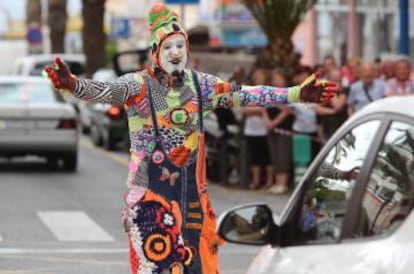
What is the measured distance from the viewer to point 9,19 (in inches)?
3748

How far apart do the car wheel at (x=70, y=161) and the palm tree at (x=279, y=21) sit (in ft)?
10.9

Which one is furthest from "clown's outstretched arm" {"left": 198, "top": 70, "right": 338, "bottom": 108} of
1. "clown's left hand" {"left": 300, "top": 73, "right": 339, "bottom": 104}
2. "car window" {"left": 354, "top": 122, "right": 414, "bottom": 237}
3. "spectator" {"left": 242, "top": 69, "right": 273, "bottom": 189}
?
"spectator" {"left": 242, "top": 69, "right": 273, "bottom": 189}

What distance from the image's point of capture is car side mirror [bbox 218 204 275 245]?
191 inches

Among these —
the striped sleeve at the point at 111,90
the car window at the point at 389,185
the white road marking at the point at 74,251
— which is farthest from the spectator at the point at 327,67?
the car window at the point at 389,185

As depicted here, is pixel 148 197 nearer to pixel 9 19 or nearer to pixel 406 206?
pixel 406 206

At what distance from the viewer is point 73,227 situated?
14.2m

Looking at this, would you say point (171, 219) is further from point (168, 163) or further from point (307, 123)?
point (307, 123)

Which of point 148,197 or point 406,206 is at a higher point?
point 406,206

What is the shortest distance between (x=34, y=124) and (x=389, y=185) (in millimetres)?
16536

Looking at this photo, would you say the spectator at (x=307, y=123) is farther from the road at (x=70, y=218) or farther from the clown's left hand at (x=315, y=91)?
the clown's left hand at (x=315, y=91)

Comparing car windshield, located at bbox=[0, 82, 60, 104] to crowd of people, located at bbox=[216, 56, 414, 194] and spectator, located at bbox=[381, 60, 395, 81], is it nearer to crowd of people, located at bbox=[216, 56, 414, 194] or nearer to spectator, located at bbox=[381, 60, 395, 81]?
crowd of people, located at bbox=[216, 56, 414, 194]

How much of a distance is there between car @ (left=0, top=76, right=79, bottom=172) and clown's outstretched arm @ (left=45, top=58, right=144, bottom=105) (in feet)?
45.2

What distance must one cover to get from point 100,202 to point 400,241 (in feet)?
42.7

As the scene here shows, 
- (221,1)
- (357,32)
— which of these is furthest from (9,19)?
(357,32)
